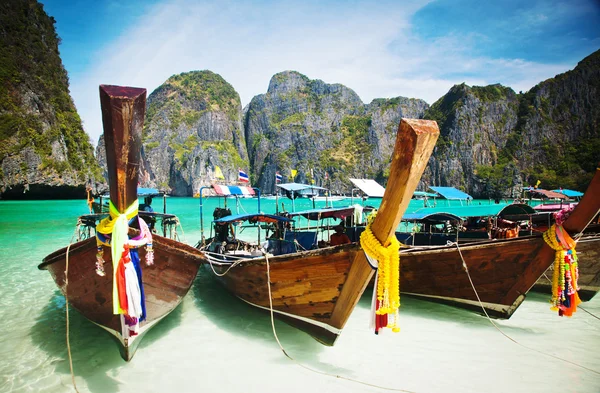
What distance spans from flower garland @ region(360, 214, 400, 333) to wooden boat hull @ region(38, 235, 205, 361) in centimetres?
303

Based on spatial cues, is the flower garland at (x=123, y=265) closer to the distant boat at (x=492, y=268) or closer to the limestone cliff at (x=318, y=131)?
the distant boat at (x=492, y=268)

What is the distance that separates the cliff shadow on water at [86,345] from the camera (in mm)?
4004

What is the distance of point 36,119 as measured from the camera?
3956 centimetres

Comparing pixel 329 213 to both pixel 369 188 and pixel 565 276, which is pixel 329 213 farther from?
pixel 565 276

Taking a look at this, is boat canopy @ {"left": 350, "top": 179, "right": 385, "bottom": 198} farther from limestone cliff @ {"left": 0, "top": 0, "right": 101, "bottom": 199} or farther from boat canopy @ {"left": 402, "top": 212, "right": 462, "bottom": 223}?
limestone cliff @ {"left": 0, "top": 0, "right": 101, "bottom": 199}

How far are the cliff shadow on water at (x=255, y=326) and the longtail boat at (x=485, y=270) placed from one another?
2.02 meters

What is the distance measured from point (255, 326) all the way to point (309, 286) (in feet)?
6.52

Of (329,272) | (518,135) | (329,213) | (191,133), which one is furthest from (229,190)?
(191,133)

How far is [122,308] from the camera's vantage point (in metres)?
2.96

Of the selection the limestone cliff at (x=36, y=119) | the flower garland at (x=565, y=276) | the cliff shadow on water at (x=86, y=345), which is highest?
the limestone cliff at (x=36, y=119)

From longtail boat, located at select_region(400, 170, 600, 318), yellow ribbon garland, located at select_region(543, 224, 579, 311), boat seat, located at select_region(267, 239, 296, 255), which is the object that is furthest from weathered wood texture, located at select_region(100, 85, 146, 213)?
yellow ribbon garland, located at select_region(543, 224, 579, 311)

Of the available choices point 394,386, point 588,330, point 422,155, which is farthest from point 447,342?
point 422,155

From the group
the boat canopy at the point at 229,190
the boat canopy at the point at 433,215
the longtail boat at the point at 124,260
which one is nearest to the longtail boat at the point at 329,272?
the longtail boat at the point at 124,260

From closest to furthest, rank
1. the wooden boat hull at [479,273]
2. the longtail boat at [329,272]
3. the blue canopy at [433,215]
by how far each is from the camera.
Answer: the longtail boat at [329,272]
the wooden boat hull at [479,273]
the blue canopy at [433,215]
